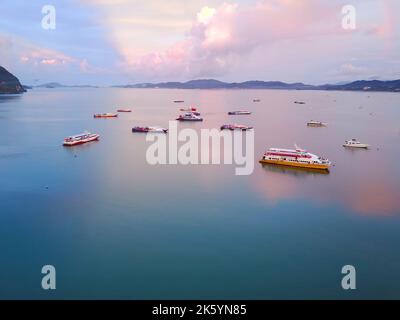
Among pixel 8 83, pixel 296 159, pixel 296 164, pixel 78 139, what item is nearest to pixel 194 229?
pixel 296 164

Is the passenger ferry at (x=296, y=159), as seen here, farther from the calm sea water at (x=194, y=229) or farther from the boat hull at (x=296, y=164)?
the calm sea water at (x=194, y=229)

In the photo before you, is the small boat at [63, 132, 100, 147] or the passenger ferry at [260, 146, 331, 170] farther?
the small boat at [63, 132, 100, 147]

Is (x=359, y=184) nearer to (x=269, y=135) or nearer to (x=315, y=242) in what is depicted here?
(x=315, y=242)

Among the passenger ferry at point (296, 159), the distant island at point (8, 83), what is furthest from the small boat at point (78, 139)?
the distant island at point (8, 83)

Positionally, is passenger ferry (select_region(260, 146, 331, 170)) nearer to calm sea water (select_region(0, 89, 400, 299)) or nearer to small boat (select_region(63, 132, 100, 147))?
calm sea water (select_region(0, 89, 400, 299))

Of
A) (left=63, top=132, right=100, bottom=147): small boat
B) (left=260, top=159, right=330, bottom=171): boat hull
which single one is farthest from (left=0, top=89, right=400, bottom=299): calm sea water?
(left=63, top=132, right=100, bottom=147): small boat

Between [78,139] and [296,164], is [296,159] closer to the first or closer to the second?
[296,164]
